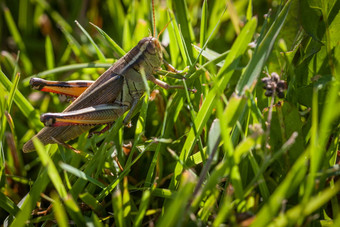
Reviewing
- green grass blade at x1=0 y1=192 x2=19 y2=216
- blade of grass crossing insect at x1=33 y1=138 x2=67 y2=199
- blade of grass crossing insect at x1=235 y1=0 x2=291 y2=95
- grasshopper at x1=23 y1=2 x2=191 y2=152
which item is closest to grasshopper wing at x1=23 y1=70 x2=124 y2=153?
grasshopper at x1=23 y1=2 x2=191 y2=152

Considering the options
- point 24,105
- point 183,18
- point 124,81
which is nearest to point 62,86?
point 24,105

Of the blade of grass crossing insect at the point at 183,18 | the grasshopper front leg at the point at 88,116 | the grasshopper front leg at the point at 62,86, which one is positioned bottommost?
the grasshopper front leg at the point at 88,116

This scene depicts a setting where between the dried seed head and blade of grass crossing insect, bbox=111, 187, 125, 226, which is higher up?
the dried seed head

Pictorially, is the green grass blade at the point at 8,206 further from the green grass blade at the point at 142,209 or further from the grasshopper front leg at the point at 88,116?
the green grass blade at the point at 142,209

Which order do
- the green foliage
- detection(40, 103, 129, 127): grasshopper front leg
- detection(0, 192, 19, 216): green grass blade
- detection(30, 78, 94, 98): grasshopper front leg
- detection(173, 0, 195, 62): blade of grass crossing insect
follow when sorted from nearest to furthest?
1. the green foliage
2. detection(0, 192, 19, 216): green grass blade
3. detection(40, 103, 129, 127): grasshopper front leg
4. detection(173, 0, 195, 62): blade of grass crossing insect
5. detection(30, 78, 94, 98): grasshopper front leg

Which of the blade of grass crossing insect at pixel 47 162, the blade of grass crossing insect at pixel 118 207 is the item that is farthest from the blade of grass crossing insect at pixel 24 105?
the blade of grass crossing insect at pixel 118 207

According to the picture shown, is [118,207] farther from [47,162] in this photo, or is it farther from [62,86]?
[62,86]

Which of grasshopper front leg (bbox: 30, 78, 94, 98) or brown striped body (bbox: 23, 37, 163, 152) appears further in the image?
grasshopper front leg (bbox: 30, 78, 94, 98)

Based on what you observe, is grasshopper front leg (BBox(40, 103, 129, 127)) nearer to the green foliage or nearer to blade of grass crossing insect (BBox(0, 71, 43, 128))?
the green foliage
